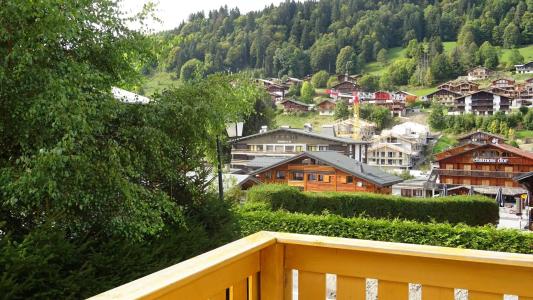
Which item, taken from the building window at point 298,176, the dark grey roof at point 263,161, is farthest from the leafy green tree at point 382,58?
the building window at point 298,176

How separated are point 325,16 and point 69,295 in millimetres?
16746

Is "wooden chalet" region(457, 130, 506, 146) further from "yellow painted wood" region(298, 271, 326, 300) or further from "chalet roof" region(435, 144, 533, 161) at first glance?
"yellow painted wood" region(298, 271, 326, 300)

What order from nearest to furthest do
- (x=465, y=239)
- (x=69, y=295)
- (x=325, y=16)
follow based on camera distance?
(x=69, y=295), (x=465, y=239), (x=325, y=16)

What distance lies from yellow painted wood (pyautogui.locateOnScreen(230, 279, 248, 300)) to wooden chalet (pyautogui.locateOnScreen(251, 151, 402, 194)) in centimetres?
917

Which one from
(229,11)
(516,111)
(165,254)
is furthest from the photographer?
(229,11)

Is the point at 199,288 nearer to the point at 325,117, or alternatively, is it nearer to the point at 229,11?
the point at 325,117

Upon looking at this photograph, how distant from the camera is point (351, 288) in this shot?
2.77 feet

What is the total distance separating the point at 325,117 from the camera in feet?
45.0

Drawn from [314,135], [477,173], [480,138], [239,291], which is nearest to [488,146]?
[477,173]

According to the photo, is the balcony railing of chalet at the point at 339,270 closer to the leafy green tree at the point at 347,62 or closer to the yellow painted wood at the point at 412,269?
the yellow painted wood at the point at 412,269


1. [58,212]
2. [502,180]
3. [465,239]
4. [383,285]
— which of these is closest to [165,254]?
[58,212]

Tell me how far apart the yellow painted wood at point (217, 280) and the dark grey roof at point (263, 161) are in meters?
9.78

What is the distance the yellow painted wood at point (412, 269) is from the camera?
0.74 m

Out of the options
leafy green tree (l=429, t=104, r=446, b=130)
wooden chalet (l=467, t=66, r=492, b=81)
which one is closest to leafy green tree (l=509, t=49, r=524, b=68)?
wooden chalet (l=467, t=66, r=492, b=81)
